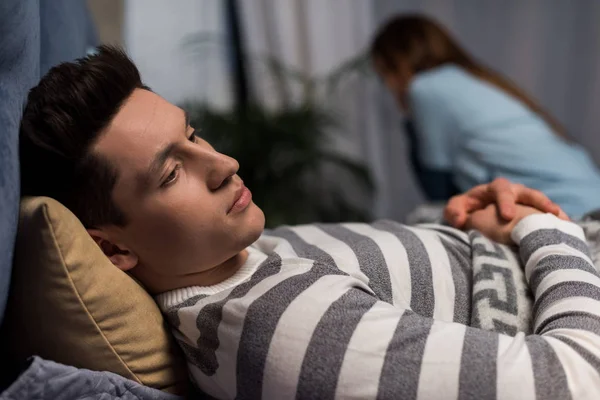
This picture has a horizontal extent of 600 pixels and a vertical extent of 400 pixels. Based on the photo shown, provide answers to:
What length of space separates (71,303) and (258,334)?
0.24 m

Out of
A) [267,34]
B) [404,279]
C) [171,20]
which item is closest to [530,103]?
[267,34]

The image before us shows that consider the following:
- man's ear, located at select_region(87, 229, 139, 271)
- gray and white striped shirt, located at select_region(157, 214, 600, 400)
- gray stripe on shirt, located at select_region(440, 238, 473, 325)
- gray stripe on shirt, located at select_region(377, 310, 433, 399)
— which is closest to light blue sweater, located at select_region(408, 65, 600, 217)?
gray stripe on shirt, located at select_region(440, 238, 473, 325)

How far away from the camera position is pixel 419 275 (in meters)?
0.92

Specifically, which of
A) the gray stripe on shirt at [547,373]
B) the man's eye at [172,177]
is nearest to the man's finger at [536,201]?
the gray stripe on shirt at [547,373]

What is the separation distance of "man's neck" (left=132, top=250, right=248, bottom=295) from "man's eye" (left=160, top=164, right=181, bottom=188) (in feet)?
0.48

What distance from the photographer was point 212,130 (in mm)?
2367

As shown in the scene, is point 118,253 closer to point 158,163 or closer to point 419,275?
point 158,163

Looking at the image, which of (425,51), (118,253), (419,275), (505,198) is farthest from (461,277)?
(425,51)

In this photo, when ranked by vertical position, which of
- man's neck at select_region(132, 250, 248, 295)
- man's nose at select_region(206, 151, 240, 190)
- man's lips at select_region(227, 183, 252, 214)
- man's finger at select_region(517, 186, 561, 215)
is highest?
man's nose at select_region(206, 151, 240, 190)

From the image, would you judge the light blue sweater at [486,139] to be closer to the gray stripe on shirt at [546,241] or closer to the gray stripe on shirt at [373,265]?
the gray stripe on shirt at [546,241]

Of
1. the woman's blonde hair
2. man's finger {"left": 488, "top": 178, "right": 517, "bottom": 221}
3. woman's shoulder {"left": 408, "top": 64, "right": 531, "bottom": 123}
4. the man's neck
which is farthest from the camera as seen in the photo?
the woman's blonde hair

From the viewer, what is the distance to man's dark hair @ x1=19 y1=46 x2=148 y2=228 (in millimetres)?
794

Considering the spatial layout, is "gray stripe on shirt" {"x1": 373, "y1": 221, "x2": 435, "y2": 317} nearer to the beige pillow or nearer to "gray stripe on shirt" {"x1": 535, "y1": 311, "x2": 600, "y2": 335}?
"gray stripe on shirt" {"x1": 535, "y1": 311, "x2": 600, "y2": 335}

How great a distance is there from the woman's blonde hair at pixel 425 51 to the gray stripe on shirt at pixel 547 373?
6.05ft
